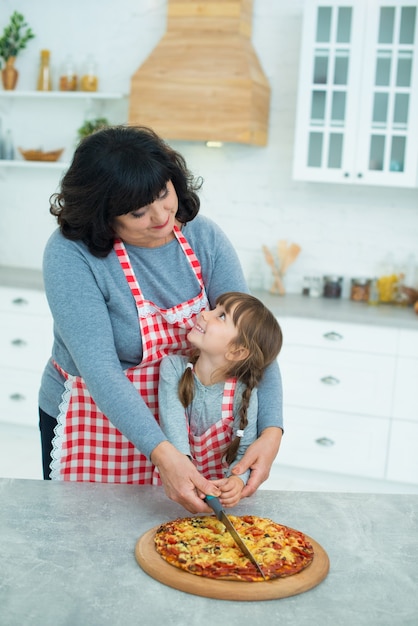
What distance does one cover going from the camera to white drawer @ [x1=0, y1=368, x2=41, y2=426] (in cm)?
453

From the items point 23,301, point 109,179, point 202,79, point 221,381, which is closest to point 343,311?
point 202,79

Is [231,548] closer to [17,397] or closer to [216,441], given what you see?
[216,441]

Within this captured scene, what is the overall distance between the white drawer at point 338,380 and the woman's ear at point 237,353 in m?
2.12

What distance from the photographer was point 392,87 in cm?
402

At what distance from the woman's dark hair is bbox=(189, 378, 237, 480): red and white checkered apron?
45 centimetres

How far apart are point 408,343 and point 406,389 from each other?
215mm

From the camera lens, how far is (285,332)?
410 centimetres

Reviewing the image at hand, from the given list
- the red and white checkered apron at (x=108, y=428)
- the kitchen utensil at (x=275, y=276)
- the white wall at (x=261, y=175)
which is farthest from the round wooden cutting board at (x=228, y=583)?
the white wall at (x=261, y=175)

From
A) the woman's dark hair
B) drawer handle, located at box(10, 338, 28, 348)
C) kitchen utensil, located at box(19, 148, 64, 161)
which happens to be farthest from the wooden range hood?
the woman's dark hair

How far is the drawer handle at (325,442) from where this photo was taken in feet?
13.5

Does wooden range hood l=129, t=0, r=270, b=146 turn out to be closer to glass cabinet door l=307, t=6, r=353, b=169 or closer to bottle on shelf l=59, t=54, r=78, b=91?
glass cabinet door l=307, t=6, r=353, b=169

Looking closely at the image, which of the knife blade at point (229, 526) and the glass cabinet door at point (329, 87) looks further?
the glass cabinet door at point (329, 87)

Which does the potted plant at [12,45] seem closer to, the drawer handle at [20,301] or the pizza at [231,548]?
the drawer handle at [20,301]

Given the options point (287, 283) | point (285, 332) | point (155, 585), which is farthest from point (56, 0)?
point (155, 585)
